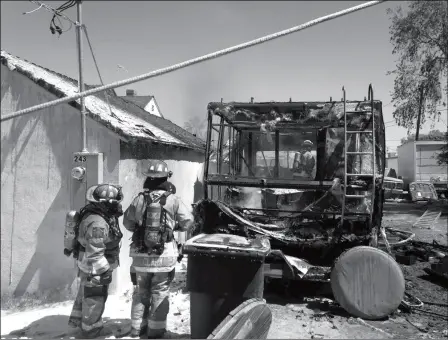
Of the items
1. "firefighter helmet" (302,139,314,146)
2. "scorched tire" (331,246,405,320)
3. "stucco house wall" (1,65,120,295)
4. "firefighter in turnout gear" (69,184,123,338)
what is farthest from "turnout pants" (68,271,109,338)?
"firefighter helmet" (302,139,314,146)

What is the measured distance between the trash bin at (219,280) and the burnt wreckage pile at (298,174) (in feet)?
6.06

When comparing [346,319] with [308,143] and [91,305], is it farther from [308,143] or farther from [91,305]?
[91,305]

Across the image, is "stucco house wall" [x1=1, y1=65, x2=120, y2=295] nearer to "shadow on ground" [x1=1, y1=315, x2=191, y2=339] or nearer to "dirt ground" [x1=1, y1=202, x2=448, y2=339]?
"dirt ground" [x1=1, y1=202, x2=448, y2=339]

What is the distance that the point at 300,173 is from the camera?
6227 mm

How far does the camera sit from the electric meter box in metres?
5.54

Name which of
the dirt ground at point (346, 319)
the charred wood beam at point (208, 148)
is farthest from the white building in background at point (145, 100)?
the dirt ground at point (346, 319)

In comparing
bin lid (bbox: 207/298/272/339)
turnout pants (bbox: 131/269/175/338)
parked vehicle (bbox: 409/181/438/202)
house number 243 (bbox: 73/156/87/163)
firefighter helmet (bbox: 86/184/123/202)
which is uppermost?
house number 243 (bbox: 73/156/87/163)

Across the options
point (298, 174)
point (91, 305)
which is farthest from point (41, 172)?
point (298, 174)

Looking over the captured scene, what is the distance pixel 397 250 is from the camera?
854 centimetres

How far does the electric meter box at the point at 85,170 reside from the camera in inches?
218

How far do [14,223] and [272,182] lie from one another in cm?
413

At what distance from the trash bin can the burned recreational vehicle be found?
6.11 ft

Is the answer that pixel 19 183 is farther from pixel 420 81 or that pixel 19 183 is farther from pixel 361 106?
pixel 420 81

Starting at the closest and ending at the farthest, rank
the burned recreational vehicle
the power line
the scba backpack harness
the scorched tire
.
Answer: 1. the power line
2. the scba backpack harness
3. the scorched tire
4. the burned recreational vehicle
